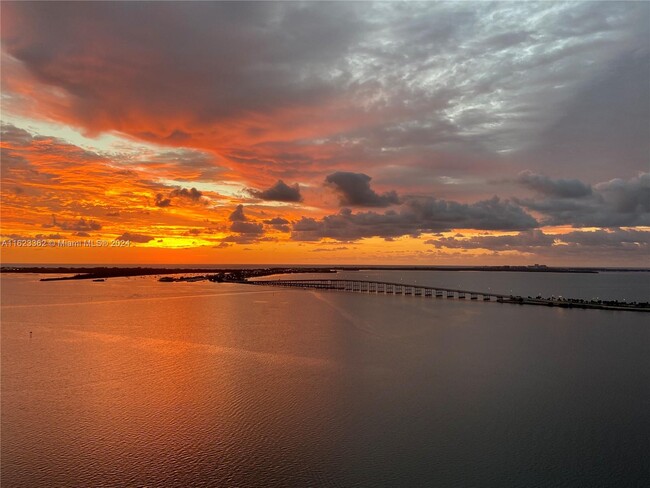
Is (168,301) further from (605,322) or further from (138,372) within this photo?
(605,322)

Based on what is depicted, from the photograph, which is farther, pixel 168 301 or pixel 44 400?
pixel 168 301

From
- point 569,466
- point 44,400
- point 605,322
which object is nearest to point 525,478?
point 569,466

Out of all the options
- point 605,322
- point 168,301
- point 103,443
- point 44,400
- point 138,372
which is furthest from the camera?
point 168,301

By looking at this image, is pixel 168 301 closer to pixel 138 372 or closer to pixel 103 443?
pixel 138 372

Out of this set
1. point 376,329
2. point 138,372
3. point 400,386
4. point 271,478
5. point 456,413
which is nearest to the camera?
point 271,478

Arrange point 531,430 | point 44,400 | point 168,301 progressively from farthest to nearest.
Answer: point 168,301 < point 44,400 < point 531,430

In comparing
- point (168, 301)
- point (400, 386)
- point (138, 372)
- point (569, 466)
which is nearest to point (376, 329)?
point (400, 386)
